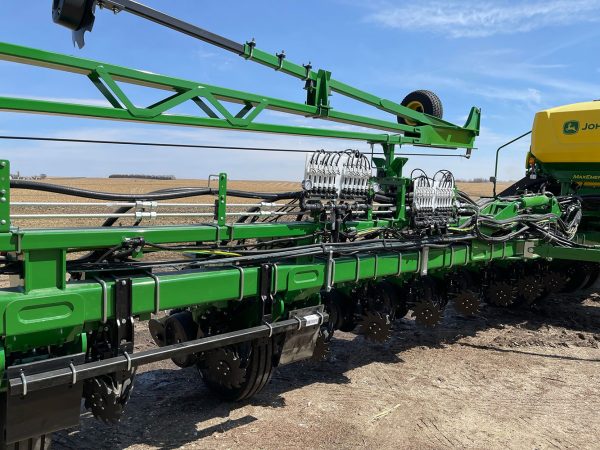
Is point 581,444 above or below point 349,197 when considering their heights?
below

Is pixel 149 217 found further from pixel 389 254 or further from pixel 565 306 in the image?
pixel 565 306

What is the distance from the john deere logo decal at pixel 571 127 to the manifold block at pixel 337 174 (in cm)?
360

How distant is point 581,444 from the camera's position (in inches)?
144

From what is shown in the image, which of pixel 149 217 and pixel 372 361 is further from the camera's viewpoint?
pixel 372 361

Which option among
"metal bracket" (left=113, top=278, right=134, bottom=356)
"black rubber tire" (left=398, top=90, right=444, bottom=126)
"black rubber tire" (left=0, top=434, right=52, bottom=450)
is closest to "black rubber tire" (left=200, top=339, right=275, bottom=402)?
"metal bracket" (left=113, top=278, right=134, bottom=356)

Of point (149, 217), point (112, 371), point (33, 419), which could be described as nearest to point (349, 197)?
point (149, 217)

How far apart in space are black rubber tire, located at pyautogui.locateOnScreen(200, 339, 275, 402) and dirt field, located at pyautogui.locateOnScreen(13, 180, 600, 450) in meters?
0.12

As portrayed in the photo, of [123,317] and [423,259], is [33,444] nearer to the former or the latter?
[123,317]

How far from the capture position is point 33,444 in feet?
9.50

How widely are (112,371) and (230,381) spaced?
1163 millimetres

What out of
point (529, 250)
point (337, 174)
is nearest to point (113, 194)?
point (337, 174)

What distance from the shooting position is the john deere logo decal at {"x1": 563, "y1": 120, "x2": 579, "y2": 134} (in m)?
6.69

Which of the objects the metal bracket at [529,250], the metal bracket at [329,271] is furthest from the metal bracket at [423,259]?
the metal bracket at [529,250]

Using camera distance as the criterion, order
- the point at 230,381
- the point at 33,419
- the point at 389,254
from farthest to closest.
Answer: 1. the point at 389,254
2. the point at 230,381
3. the point at 33,419
